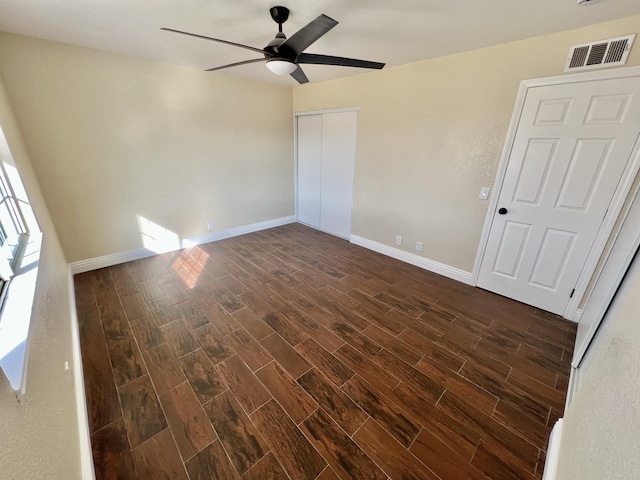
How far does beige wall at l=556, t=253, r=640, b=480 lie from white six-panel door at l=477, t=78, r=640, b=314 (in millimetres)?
1498

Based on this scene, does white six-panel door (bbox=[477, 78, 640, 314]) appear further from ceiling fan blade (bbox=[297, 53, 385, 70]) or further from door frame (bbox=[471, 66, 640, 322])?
ceiling fan blade (bbox=[297, 53, 385, 70])

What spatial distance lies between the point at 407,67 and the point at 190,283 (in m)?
3.57

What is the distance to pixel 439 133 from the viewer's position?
2.95 meters

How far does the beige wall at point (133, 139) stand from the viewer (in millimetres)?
2633

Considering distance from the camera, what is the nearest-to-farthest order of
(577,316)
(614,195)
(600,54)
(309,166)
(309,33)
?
(309,33) < (600,54) < (614,195) < (577,316) < (309,166)

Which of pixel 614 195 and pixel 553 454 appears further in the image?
pixel 614 195

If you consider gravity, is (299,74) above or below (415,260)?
above

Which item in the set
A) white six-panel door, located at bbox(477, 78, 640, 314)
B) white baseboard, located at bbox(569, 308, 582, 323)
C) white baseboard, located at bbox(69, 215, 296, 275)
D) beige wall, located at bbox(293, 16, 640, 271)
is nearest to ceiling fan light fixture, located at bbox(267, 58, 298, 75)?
beige wall, located at bbox(293, 16, 640, 271)

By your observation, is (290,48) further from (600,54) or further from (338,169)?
(338,169)

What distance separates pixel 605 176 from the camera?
2.11 m

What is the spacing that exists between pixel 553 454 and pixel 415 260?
7.70ft

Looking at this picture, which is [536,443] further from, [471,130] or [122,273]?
[122,273]

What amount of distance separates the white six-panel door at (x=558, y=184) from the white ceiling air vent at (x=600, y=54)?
0.43 feet

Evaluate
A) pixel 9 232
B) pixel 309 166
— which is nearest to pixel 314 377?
pixel 9 232
